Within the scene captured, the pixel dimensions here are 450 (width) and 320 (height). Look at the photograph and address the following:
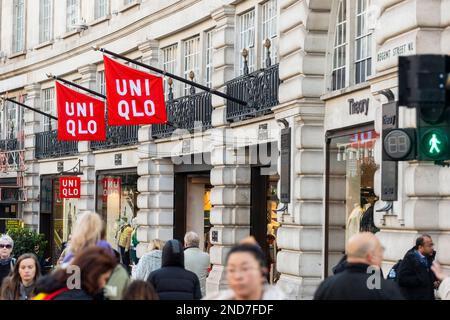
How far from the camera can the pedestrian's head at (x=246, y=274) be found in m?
8.24

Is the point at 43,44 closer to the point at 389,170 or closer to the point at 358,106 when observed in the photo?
the point at 358,106

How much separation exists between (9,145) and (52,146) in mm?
5177

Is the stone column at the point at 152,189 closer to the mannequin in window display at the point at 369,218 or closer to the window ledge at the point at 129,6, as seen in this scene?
the window ledge at the point at 129,6

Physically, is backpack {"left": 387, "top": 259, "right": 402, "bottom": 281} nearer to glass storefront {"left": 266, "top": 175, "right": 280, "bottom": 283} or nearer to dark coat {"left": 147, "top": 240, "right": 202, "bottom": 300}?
dark coat {"left": 147, "top": 240, "right": 202, "bottom": 300}

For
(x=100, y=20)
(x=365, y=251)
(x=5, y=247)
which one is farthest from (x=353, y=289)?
(x=100, y=20)

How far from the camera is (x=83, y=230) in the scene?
35.4 ft

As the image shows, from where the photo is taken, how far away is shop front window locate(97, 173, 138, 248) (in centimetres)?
3556

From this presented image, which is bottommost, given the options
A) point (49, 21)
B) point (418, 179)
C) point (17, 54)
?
point (418, 179)

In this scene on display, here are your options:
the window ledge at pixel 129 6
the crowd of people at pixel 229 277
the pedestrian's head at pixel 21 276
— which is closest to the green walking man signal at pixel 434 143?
the crowd of people at pixel 229 277

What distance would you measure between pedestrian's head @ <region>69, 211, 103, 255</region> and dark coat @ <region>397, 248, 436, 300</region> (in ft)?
16.6

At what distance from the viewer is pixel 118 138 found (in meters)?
36.2

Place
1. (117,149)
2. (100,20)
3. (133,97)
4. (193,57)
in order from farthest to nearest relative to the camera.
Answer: (100,20), (117,149), (193,57), (133,97)

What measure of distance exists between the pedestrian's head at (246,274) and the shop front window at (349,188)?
37.4 feet

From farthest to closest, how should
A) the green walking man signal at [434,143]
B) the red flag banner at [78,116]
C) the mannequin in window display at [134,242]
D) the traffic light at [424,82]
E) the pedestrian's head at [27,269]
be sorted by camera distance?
1. the mannequin in window display at [134,242]
2. the red flag banner at [78,116]
3. the pedestrian's head at [27,269]
4. the green walking man signal at [434,143]
5. the traffic light at [424,82]
